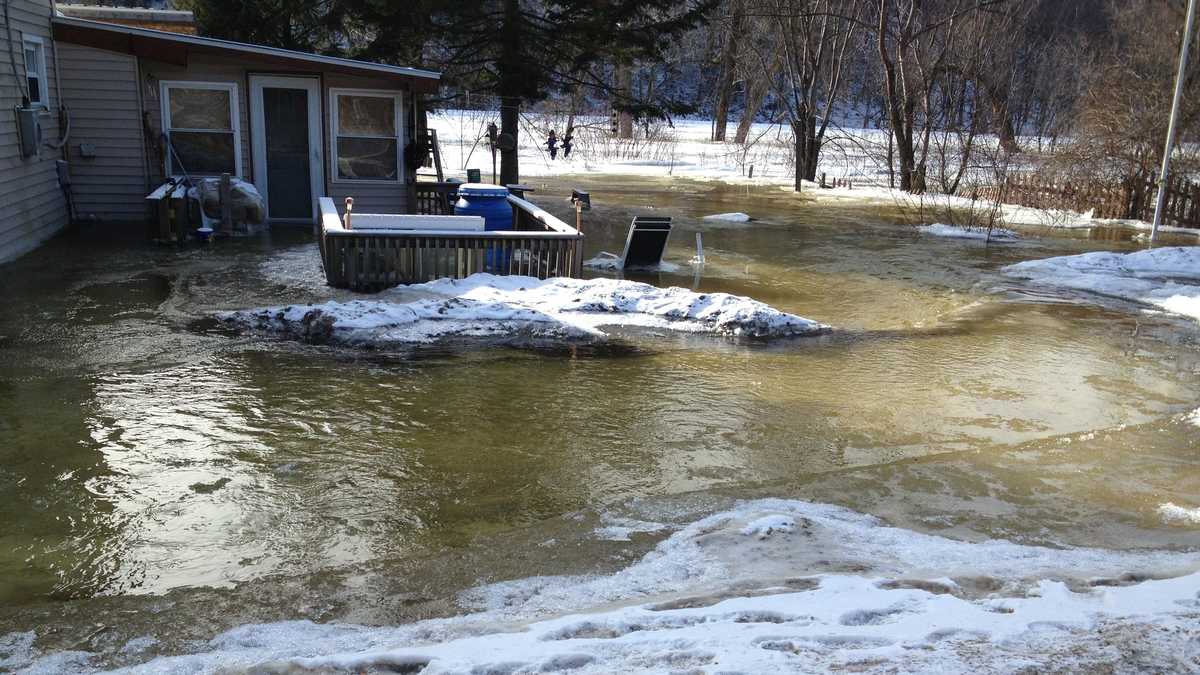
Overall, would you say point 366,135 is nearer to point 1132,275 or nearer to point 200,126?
point 200,126

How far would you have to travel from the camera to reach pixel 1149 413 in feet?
25.7

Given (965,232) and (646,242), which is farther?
(965,232)

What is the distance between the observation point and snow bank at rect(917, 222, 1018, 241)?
18.9m

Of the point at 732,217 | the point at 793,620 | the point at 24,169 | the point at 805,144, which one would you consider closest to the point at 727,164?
the point at 805,144

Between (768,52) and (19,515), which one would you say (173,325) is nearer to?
(19,515)

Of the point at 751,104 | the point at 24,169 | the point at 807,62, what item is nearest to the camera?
the point at 24,169

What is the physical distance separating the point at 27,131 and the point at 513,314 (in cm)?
741

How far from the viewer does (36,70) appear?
1377 centimetres

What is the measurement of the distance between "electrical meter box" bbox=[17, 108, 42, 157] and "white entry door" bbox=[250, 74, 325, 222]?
3400 millimetres

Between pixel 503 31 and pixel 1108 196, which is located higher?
pixel 503 31

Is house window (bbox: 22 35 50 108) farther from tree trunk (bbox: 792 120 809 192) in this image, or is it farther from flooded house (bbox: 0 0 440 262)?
tree trunk (bbox: 792 120 809 192)

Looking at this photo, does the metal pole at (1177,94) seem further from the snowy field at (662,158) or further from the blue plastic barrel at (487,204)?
the blue plastic barrel at (487,204)

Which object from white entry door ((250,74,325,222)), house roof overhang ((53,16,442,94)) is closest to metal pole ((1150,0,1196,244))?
house roof overhang ((53,16,442,94))

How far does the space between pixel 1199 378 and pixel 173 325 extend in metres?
9.72
